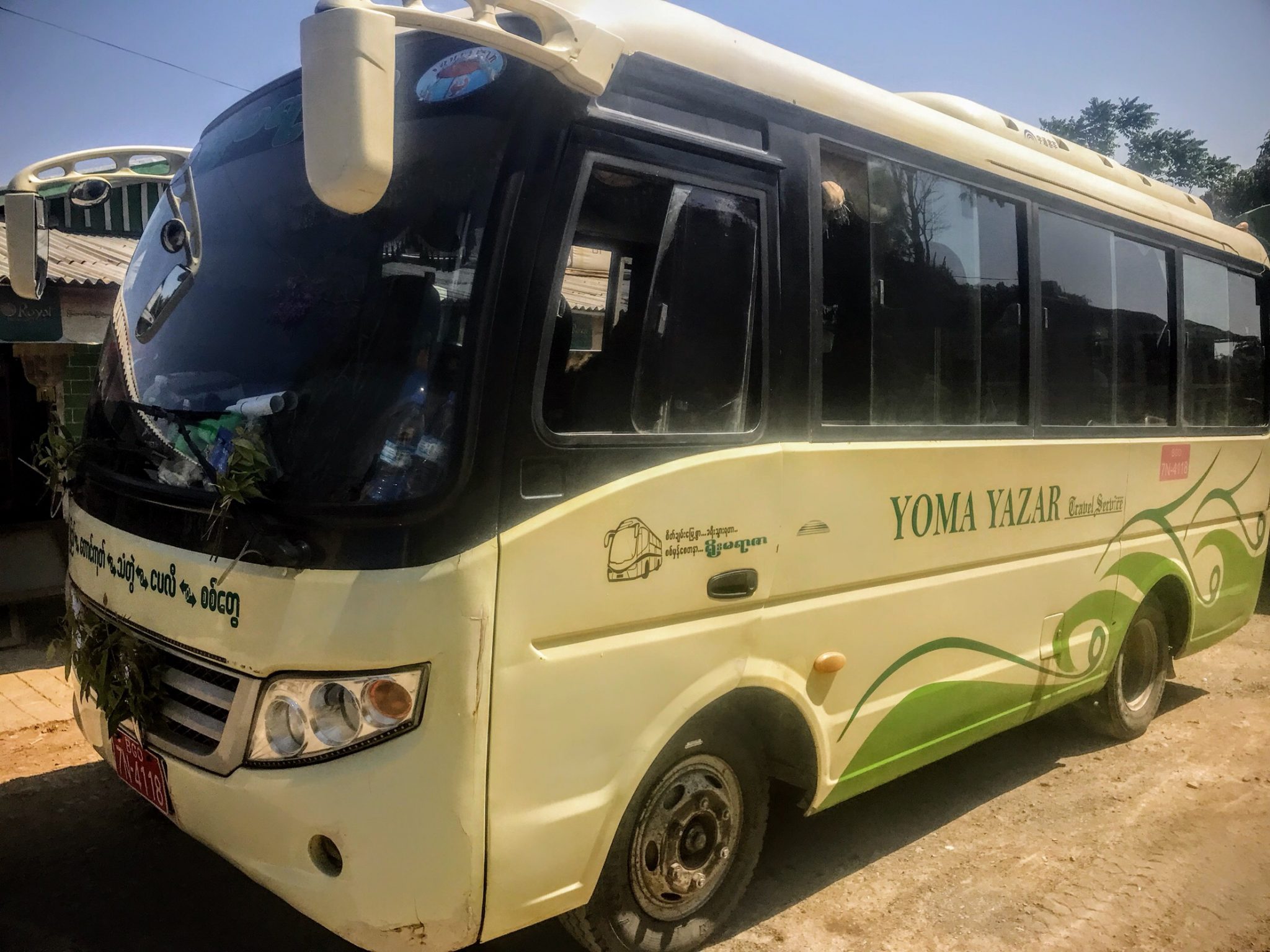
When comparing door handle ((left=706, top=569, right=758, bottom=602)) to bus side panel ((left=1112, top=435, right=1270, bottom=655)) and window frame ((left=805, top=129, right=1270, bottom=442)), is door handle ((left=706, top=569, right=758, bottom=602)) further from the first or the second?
bus side panel ((left=1112, top=435, right=1270, bottom=655))

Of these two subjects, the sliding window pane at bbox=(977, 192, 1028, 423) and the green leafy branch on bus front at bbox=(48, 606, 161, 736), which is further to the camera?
the sliding window pane at bbox=(977, 192, 1028, 423)

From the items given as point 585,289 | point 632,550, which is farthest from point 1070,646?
point 585,289

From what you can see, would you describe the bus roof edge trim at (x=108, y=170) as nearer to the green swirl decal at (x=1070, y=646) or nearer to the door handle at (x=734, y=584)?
the door handle at (x=734, y=584)

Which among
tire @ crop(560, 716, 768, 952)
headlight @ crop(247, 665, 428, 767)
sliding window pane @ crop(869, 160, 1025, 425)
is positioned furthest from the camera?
sliding window pane @ crop(869, 160, 1025, 425)

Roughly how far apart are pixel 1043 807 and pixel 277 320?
4.01 meters

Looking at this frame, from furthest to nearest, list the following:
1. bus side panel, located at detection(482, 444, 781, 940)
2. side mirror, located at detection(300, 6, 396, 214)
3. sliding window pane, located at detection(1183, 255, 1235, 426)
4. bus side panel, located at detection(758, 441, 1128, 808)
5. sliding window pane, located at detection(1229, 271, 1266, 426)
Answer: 1. sliding window pane, located at detection(1229, 271, 1266, 426)
2. sliding window pane, located at detection(1183, 255, 1235, 426)
3. bus side panel, located at detection(758, 441, 1128, 808)
4. bus side panel, located at detection(482, 444, 781, 940)
5. side mirror, located at detection(300, 6, 396, 214)

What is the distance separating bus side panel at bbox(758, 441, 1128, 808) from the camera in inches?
132

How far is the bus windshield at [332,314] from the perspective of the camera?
2.46 metres

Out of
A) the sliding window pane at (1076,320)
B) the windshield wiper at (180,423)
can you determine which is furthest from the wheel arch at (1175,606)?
the windshield wiper at (180,423)

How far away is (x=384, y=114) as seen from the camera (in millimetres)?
2129

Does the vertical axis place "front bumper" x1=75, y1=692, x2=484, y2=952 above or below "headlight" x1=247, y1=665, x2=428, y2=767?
below

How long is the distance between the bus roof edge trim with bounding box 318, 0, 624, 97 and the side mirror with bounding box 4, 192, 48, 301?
1.86 metres

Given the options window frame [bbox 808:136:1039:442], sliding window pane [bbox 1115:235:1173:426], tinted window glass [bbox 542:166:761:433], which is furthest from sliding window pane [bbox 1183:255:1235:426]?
tinted window glass [bbox 542:166:761:433]

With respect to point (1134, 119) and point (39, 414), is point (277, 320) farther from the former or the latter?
point (1134, 119)
